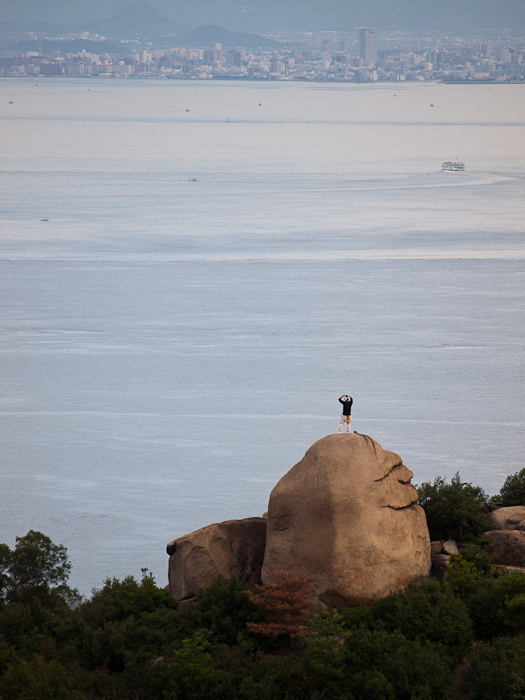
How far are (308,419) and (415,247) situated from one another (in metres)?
43.1

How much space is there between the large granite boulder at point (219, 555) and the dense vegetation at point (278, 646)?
76 cm

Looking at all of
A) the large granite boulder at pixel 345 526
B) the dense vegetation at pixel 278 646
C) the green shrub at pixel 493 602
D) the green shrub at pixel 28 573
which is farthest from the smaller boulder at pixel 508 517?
the green shrub at pixel 28 573

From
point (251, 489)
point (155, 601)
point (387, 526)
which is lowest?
point (251, 489)

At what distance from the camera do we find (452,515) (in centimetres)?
2280

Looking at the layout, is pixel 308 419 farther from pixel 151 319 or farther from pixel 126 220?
pixel 126 220

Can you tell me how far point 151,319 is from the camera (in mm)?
74188

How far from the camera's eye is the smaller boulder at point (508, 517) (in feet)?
76.4

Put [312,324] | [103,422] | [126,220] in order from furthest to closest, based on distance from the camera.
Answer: [126,220] < [312,324] < [103,422]

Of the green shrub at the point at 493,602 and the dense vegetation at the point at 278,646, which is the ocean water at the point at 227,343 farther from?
the green shrub at the point at 493,602

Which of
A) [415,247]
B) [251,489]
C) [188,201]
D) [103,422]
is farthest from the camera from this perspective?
[188,201]

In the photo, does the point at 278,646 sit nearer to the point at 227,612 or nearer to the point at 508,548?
the point at 227,612

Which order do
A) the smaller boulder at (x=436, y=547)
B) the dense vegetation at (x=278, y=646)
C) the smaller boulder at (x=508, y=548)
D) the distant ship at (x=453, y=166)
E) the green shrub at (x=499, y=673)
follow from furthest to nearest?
1. the distant ship at (x=453, y=166)
2. the smaller boulder at (x=436, y=547)
3. the smaller boulder at (x=508, y=548)
4. the dense vegetation at (x=278, y=646)
5. the green shrub at (x=499, y=673)

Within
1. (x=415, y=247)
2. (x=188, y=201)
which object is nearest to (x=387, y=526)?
(x=415, y=247)

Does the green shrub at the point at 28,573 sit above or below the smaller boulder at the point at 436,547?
below
